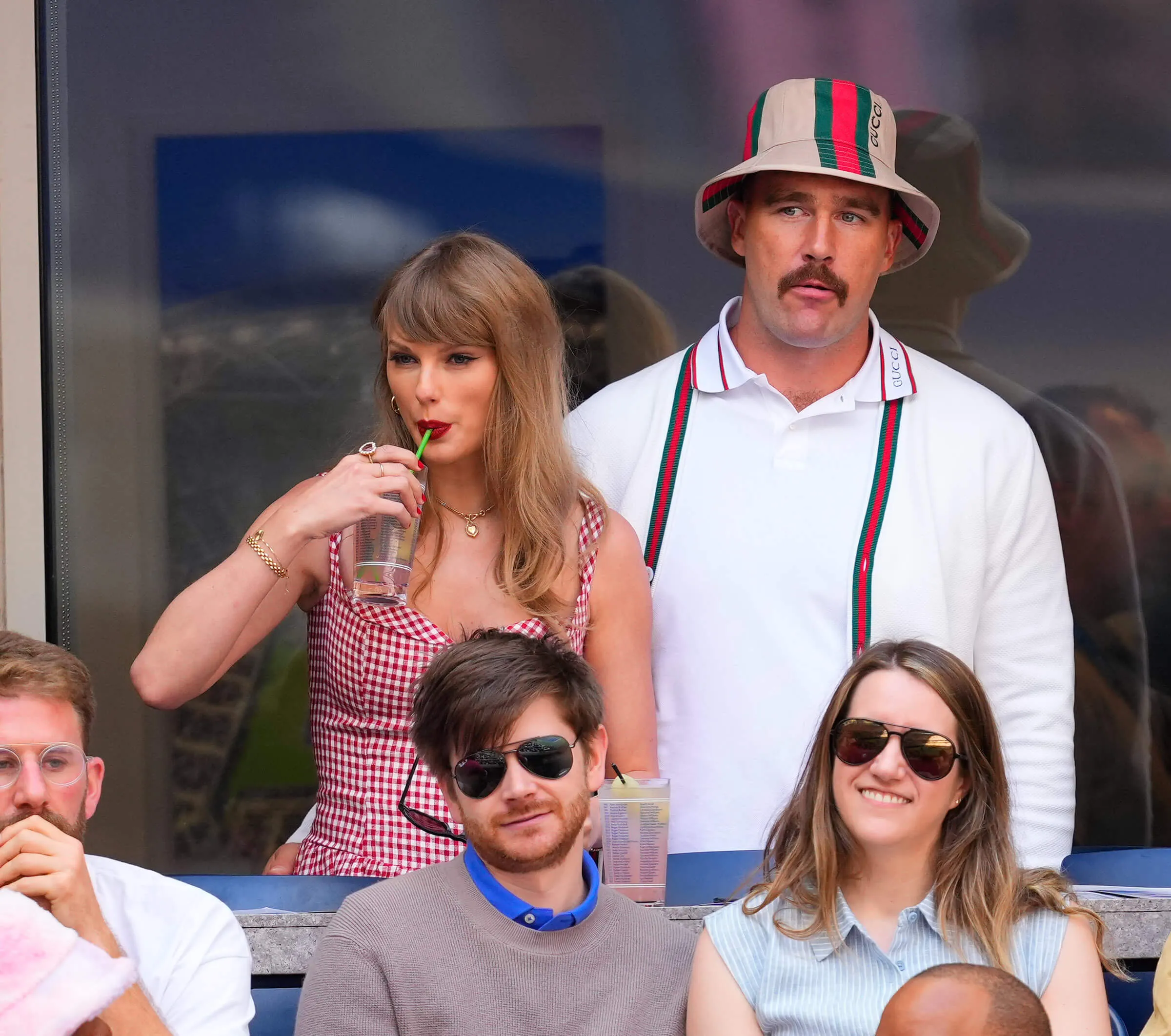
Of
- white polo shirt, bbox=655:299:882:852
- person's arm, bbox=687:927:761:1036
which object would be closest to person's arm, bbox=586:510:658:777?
white polo shirt, bbox=655:299:882:852

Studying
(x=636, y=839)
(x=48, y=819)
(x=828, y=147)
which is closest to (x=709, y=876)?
(x=636, y=839)

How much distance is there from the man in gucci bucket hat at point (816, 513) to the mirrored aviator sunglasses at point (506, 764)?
110cm

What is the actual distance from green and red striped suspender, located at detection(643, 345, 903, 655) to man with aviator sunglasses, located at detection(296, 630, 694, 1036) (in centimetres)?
105

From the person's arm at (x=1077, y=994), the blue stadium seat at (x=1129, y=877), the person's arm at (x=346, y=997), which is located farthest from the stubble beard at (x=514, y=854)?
the blue stadium seat at (x=1129, y=877)

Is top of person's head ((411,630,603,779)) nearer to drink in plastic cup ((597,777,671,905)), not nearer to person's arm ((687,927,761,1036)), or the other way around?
drink in plastic cup ((597,777,671,905))

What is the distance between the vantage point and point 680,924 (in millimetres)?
2486

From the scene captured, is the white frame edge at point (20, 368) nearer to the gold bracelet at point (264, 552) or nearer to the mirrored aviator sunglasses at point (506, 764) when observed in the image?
the gold bracelet at point (264, 552)

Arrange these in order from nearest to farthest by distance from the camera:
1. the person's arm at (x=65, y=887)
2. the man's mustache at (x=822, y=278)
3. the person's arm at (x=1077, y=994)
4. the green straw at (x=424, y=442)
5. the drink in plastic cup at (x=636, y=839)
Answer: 1. the person's arm at (x=65, y=887)
2. the person's arm at (x=1077, y=994)
3. the drink in plastic cup at (x=636, y=839)
4. the green straw at (x=424, y=442)
5. the man's mustache at (x=822, y=278)

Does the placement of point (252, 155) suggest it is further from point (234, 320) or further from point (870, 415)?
point (870, 415)

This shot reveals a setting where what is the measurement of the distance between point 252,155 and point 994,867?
2.60 metres

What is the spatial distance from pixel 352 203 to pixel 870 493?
155 centimetres

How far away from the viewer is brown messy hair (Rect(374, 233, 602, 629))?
9.46ft

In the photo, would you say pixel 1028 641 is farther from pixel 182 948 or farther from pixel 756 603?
pixel 182 948

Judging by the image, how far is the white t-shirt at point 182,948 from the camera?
2.19m
